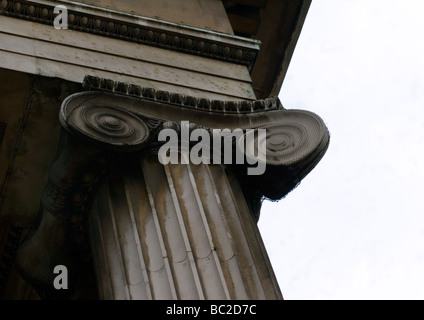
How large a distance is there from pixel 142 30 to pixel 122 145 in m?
3.34

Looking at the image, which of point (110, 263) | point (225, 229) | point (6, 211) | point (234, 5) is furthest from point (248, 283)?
point (234, 5)

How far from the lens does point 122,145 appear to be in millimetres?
13125

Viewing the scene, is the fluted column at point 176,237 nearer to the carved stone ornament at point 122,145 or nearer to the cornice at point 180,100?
the carved stone ornament at point 122,145

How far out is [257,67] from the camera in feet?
64.9

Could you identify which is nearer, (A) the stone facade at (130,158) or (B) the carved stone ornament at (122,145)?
(A) the stone facade at (130,158)

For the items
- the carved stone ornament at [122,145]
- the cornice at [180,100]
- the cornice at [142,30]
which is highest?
the cornice at [142,30]

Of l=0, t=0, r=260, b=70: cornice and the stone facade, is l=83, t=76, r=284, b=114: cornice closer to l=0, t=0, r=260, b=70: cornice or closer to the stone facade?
the stone facade

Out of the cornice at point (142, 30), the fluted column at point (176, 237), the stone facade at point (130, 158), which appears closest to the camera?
the fluted column at point (176, 237)

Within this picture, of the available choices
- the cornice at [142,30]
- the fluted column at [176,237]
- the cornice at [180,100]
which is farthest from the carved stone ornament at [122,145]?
the cornice at [142,30]

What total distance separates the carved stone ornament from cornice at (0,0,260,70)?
1868 mm

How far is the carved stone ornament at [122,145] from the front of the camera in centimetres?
1323

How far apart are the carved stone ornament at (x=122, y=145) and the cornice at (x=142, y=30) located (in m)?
1.87

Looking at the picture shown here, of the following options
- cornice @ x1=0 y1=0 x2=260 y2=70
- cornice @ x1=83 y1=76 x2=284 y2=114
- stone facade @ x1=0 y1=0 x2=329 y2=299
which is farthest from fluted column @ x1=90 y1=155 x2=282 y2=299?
cornice @ x1=0 y1=0 x2=260 y2=70

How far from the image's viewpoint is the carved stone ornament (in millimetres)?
13234
